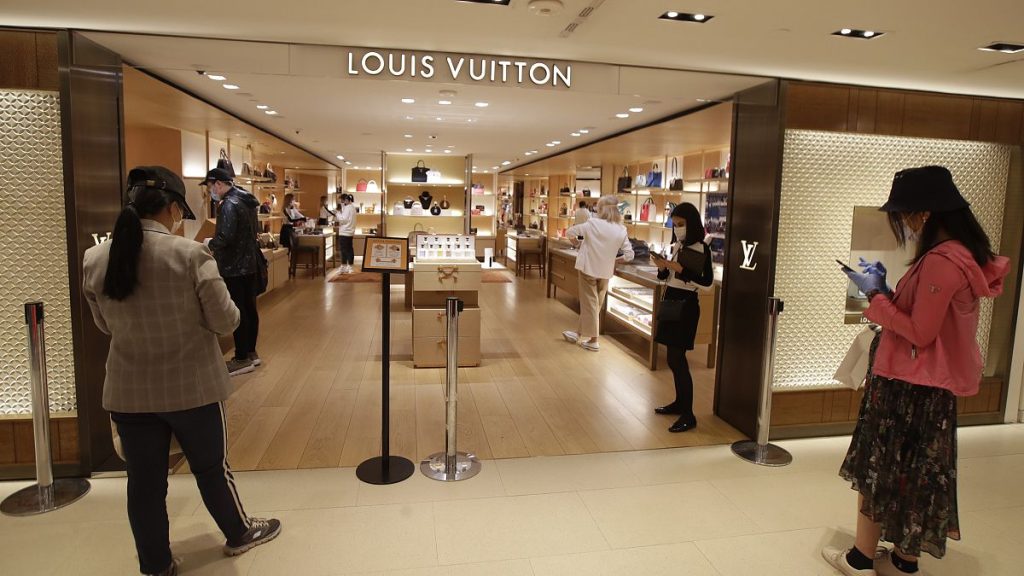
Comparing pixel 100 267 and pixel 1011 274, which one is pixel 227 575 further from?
pixel 1011 274

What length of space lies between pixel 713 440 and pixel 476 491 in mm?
1760

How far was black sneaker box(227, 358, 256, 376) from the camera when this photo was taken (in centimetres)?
558

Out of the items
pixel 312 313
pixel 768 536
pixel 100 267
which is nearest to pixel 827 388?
pixel 768 536

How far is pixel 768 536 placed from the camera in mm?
3053

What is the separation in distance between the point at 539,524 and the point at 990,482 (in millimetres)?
2828

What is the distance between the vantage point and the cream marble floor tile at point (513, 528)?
2848mm

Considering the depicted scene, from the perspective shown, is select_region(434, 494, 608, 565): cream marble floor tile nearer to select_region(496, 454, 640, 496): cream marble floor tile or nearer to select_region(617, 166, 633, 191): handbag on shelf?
select_region(496, 454, 640, 496): cream marble floor tile

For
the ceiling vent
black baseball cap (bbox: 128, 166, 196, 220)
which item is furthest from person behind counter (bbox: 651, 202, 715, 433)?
black baseball cap (bbox: 128, 166, 196, 220)

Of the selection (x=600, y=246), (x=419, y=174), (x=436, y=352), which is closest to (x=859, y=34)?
(x=600, y=246)

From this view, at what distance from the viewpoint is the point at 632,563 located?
278 centimetres

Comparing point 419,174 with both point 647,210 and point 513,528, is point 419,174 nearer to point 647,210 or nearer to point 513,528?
point 647,210

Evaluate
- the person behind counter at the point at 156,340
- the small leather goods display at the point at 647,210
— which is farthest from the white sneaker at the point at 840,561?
the small leather goods display at the point at 647,210

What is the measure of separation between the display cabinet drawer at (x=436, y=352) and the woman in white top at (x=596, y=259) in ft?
4.98

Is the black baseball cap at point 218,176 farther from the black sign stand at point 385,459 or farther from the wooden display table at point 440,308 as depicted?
the black sign stand at point 385,459
